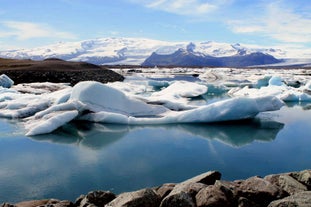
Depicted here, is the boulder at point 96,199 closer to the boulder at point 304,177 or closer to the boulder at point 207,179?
the boulder at point 207,179

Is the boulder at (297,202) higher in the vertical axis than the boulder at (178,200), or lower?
higher

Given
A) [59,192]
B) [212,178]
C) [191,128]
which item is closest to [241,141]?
[191,128]

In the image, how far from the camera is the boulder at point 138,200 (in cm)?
332

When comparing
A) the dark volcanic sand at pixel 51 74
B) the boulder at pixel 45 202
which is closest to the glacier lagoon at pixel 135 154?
the boulder at pixel 45 202

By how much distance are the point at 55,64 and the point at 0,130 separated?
17.7 m

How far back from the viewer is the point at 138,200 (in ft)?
11.0

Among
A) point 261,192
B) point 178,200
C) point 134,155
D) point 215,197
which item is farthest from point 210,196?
point 134,155

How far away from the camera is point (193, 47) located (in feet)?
605

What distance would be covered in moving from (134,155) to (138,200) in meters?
2.78

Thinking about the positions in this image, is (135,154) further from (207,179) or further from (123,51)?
(123,51)

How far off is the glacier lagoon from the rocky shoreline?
742 mm

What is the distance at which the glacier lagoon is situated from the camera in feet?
15.8

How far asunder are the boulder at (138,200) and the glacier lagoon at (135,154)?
1039 mm

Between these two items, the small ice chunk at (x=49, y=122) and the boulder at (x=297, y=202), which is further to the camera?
the small ice chunk at (x=49, y=122)
